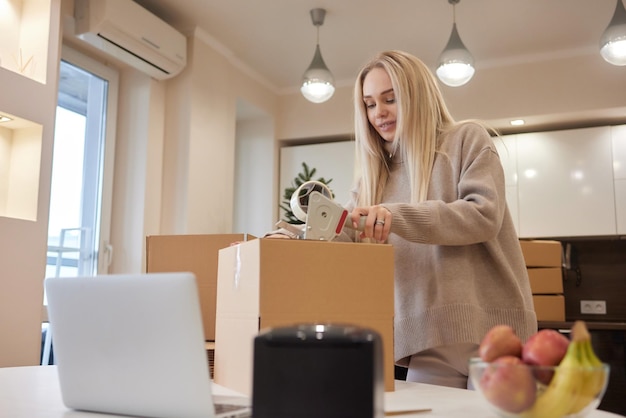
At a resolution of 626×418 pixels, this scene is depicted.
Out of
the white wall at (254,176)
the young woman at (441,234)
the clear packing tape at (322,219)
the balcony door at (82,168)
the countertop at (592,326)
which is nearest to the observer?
the clear packing tape at (322,219)

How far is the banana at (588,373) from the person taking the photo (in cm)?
53

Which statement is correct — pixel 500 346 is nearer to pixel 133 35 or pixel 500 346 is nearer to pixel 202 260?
pixel 202 260

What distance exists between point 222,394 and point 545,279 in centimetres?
309

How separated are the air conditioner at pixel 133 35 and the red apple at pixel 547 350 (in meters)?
2.83

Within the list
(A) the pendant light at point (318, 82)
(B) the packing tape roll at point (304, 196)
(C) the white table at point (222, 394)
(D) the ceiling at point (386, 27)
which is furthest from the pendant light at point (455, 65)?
(C) the white table at point (222, 394)

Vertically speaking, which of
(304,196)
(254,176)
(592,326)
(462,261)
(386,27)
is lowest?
(592,326)

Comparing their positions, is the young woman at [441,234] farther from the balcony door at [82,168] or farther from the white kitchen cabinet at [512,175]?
the white kitchen cabinet at [512,175]

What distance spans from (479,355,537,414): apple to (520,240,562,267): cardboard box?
320 cm

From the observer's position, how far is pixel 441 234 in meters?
1.07

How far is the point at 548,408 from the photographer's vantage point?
0.55 metres

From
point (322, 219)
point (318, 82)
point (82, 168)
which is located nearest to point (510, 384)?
point (322, 219)

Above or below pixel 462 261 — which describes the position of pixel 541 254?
above

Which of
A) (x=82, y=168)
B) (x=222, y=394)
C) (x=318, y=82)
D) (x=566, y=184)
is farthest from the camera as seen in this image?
(x=566, y=184)

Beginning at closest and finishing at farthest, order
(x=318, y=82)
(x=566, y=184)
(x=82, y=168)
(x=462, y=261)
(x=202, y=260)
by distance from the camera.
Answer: (x=462, y=261) → (x=202, y=260) → (x=318, y=82) → (x=82, y=168) → (x=566, y=184)
